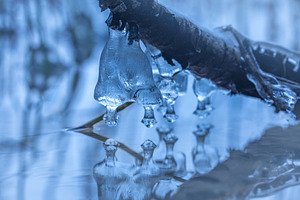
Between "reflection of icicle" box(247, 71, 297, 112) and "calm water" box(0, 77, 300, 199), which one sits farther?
"reflection of icicle" box(247, 71, 297, 112)

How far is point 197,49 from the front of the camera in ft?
3.77

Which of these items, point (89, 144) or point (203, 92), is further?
point (203, 92)

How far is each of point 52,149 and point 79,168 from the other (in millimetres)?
234

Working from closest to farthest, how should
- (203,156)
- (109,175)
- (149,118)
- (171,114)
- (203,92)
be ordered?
(109,175) < (203,156) < (149,118) < (171,114) < (203,92)

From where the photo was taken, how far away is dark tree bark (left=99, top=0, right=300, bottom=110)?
93 centimetres

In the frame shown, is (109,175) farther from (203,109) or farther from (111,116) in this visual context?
(203,109)

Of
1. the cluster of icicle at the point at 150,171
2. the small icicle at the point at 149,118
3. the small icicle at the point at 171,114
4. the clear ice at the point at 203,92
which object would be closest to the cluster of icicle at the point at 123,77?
the small icicle at the point at 149,118

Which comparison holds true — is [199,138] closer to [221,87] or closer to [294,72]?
[221,87]

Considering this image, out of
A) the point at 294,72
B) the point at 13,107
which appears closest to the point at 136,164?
the point at 294,72

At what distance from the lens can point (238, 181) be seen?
0.68m

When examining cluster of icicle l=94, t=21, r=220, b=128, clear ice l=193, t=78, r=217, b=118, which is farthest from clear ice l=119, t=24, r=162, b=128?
clear ice l=193, t=78, r=217, b=118

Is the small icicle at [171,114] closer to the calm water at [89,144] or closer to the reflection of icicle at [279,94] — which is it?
the calm water at [89,144]

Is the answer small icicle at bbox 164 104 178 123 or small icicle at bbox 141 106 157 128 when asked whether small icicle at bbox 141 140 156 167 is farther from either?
small icicle at bbox 164 104 178 123

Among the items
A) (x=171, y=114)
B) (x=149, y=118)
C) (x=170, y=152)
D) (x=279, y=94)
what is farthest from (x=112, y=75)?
(x=279, y=94)
